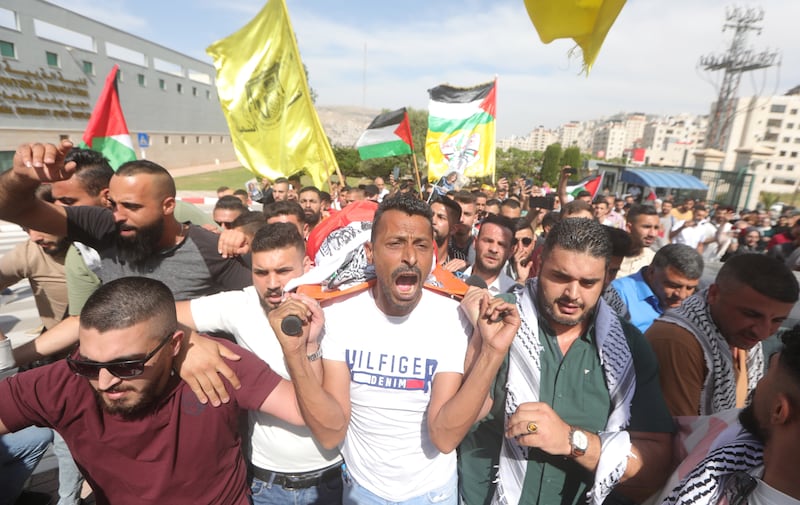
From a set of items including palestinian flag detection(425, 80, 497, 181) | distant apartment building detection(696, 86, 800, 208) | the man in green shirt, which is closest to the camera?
the man in green shirt

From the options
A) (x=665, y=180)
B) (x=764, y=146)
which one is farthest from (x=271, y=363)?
(x=764, y=146)

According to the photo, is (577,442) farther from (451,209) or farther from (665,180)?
(665,180)

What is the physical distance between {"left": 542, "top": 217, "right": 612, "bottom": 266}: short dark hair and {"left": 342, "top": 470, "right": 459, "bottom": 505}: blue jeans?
1.20 meters

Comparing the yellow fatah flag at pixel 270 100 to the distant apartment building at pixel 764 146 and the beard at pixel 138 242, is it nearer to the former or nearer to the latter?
the beard at pixel 138 242

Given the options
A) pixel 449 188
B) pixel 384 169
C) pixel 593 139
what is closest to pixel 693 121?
pixel 593 139

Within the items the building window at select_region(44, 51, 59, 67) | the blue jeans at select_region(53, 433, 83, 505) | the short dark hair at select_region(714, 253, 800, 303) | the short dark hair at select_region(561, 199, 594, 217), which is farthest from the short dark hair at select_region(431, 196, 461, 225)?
the building window at select_region(44, 51, 59, 67)

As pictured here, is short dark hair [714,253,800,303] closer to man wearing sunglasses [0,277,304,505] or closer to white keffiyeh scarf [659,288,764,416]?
white keffiyeh scarf [659,288,764,416]

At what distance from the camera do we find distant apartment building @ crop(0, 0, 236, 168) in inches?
777

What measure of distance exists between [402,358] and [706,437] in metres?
1.19

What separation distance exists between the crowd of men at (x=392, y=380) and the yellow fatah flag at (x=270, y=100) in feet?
8.80

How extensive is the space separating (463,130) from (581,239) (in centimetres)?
691

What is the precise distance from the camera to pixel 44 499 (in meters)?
2.48

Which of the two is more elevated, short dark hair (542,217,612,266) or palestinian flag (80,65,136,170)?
palestinian flag (80,65,136,170)

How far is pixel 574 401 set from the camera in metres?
1.78
